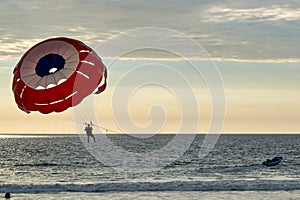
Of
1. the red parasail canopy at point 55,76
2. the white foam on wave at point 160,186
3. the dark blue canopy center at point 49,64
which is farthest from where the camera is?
the white foam on wave at point 160,186

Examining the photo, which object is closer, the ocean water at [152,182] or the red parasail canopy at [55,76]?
the red parasail canopy at [55,76]

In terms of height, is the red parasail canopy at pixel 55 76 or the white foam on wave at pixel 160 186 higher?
the red parasail canopy at pixel 55 76

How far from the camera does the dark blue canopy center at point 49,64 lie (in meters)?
21.2

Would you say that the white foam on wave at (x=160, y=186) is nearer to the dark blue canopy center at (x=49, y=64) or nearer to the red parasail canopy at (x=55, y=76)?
the red parasail canopy at (x=55, y=76)

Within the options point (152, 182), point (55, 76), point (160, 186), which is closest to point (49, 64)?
point (55, 76)

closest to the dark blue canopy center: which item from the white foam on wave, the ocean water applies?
the ocean water

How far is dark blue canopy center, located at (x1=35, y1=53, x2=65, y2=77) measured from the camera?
21.2 metres

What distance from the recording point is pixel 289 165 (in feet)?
188

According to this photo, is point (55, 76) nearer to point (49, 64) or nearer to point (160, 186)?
point (49, 64)

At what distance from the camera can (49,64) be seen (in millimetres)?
21219

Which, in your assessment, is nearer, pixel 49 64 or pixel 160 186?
pixel 49 64

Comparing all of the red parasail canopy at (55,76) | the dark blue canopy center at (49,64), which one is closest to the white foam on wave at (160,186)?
the red parasail canopy at (55,76)

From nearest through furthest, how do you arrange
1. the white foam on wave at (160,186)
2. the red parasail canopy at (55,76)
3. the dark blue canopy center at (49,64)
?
the red parasail canopy at (55,76)
the dark blue canopy center at (49,64)
the white foam on wave at (160,186)

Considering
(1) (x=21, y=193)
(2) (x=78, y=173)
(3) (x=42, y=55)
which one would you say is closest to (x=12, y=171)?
(2) (x=78, y=173)
